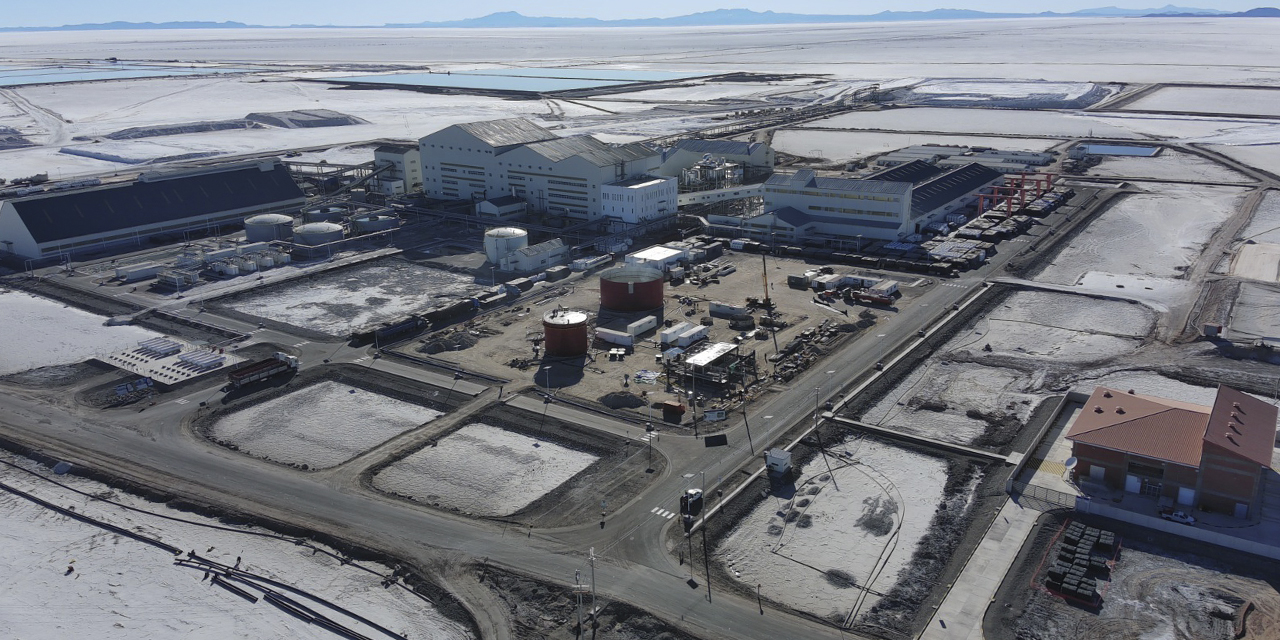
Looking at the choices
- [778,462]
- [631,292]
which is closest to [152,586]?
[778,462]

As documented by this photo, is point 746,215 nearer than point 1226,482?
No

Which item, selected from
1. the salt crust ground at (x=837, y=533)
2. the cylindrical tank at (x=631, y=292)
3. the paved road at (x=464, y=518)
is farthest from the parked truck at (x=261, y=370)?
the salt crust ground at (x=837, y=533)

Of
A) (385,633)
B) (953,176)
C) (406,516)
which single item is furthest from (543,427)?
(953,176)

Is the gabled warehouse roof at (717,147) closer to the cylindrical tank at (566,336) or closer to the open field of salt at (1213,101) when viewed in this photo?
the cylindrical tank at (566,336)

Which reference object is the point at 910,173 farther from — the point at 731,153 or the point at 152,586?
the point at 152,586

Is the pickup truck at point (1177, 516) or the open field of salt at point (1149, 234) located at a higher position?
the open field of salt at point (1149, 234)

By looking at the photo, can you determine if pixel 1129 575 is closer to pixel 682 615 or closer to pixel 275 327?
pixel 682 615
